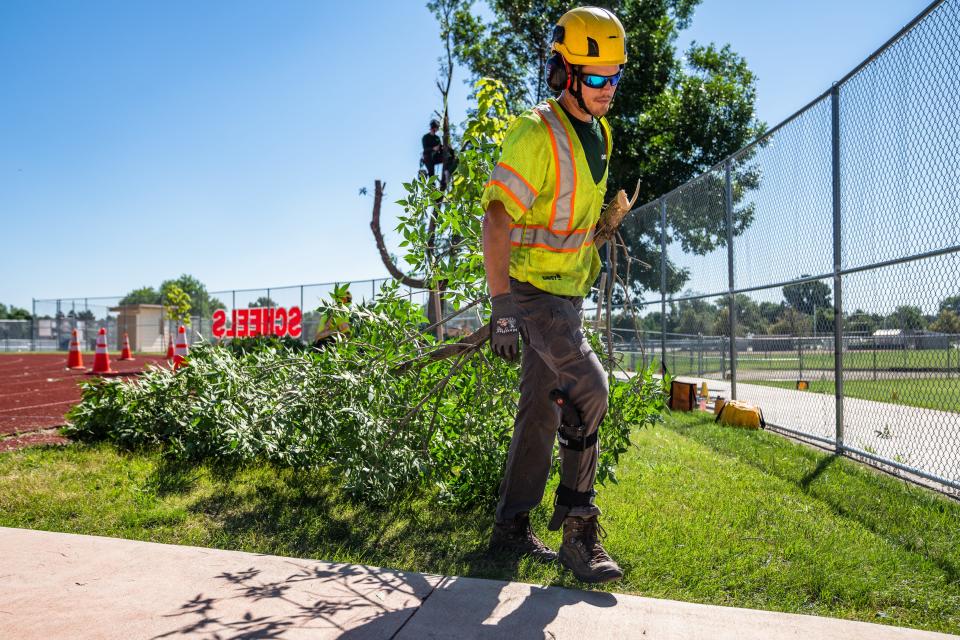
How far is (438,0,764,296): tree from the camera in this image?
21359 mm

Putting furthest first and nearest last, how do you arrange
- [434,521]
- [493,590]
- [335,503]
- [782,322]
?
[782,322] < [335,503] < [434,521] < [493,590]

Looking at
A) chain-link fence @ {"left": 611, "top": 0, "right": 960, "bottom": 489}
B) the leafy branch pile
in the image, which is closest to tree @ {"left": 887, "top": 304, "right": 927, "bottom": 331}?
chain-link fence @ {"left": 611, "top": 0, "right": 960, "bottom": 489}

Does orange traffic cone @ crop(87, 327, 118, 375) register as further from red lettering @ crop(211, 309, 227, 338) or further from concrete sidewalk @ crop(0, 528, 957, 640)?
concrete sidewalk @ crop(0, 528, 957, 640)

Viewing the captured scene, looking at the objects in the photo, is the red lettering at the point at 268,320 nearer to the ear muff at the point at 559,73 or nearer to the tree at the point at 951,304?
the tree at the point at 951,304

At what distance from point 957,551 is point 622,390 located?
1.65 m

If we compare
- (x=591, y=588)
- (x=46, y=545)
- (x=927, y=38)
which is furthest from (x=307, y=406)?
(x=927, y=38)

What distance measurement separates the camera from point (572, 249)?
2.97m

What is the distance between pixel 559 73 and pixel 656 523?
228cm

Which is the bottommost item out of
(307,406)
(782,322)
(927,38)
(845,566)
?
(845,566)

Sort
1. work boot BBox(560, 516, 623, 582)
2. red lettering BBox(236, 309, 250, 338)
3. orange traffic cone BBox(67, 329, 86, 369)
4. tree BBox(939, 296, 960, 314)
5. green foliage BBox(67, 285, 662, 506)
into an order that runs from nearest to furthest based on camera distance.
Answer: work boot BBox(560, 516, 623, 582) < green foliage BBox(67, 285, 662, 506) < tree BBox(939, 296, 960, 314) < orange traffic cone BBox(67, 329, 86, 369) < red lettering BBox(236, 309, 250, 338)

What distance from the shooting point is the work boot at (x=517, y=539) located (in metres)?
3.12

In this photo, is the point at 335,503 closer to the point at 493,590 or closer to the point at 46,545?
the point at 46,545

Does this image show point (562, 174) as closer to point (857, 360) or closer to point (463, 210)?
point (463, 210)

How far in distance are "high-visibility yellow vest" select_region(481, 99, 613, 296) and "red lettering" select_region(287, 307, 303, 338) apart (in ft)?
75.3
